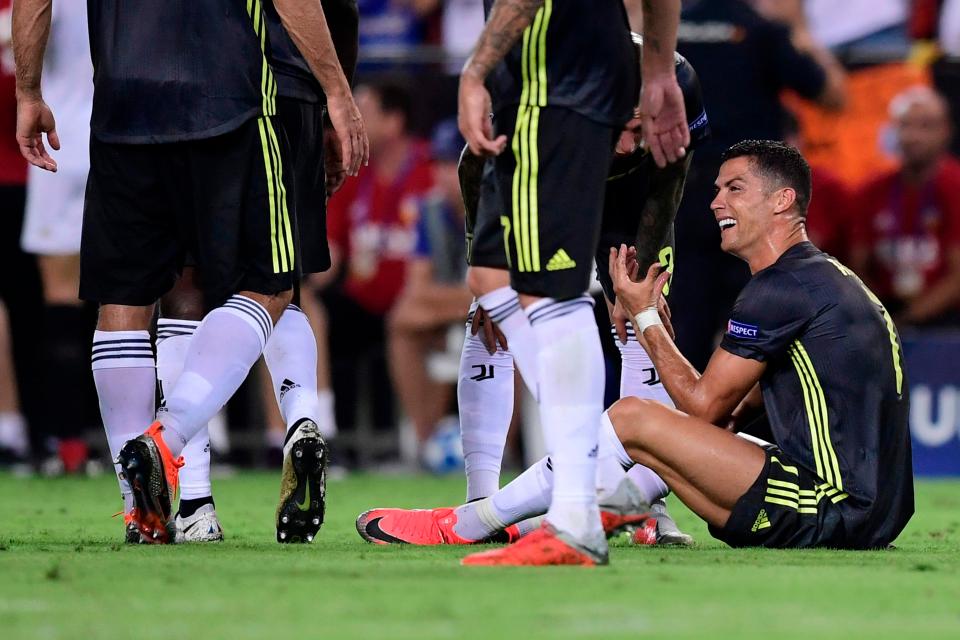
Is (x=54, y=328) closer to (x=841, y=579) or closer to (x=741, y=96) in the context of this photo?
(x=741, y=96)

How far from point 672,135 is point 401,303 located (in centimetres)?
573

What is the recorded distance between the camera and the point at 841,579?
387 centimetres

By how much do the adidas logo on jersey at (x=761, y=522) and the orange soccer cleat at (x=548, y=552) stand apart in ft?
2.70

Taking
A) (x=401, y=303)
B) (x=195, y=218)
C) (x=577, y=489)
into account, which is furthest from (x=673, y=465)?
(x=401, y=303)

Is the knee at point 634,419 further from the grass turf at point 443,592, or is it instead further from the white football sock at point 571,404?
the white football sock at point 571,404

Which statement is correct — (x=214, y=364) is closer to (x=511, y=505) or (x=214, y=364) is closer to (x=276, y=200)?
(x=276, y=200)

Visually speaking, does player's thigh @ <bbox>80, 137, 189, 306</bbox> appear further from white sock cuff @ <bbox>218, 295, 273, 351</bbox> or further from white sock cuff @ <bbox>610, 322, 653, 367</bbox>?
white sock cuff @ <bbox>610, 322, 653, 367</bbox>

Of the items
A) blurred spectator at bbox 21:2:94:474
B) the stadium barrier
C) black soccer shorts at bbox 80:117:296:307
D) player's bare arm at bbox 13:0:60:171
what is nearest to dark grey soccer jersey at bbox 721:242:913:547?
black soccer shorts at bbox 80:117:296:307

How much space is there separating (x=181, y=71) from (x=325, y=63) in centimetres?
40

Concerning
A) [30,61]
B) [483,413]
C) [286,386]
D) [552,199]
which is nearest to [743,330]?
[483,413]

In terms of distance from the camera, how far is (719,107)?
8.85 meters

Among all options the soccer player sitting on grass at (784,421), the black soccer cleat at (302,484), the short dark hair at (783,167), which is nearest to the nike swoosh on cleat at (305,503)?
the black soccer cleat at (302,484)

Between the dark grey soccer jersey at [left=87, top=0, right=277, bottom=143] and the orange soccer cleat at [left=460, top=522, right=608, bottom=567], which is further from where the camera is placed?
the dark grey soccer jersey at [left=87, top=0, right=277, bottom=143]

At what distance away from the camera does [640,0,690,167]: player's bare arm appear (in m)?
4.24
